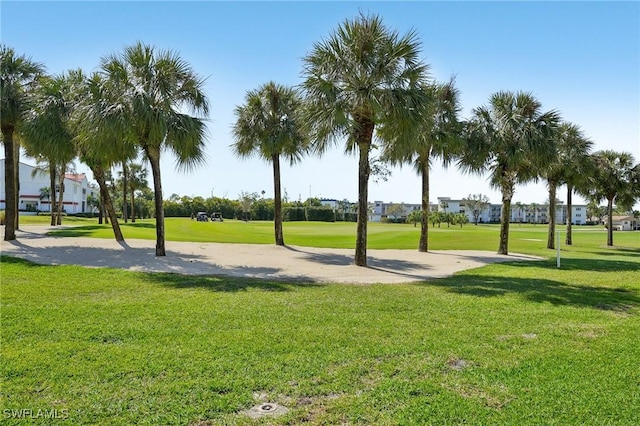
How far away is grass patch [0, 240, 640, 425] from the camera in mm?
3422

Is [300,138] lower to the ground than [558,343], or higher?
higher

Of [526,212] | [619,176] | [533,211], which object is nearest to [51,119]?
[619,176]

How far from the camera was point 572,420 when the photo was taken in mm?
3297

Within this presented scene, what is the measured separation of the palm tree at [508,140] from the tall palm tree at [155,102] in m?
11.9

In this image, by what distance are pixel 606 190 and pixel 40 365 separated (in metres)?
33.5

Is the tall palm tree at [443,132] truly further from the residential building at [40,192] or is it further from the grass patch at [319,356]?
the residential building at [40,192]

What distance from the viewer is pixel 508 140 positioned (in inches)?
731

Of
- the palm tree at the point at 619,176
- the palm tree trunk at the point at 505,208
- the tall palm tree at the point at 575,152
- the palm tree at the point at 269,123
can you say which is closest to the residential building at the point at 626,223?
the palm tree at the point at 619,176

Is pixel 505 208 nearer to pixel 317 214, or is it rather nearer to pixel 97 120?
pixel 97 120

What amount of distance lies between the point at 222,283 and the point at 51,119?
1149 centimetres

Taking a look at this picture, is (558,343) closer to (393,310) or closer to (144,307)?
(393,310)

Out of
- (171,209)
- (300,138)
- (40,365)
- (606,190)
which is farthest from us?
(171,209)

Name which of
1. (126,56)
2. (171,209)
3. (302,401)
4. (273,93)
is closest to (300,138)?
(273,93)

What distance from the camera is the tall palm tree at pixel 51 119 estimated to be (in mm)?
16281
